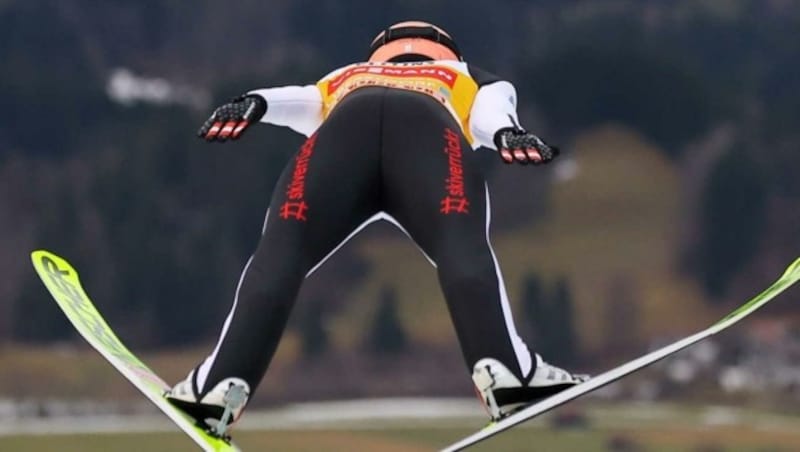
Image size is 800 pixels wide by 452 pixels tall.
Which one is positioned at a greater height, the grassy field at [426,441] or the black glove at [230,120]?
the grassy field at [426,441]

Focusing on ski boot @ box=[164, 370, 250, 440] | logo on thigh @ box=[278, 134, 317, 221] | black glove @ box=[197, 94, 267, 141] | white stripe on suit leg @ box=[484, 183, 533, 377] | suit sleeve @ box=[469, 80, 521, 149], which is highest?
suit sleeve @ box=[469, 80, 521, 149]

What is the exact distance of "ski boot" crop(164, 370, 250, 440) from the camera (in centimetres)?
757

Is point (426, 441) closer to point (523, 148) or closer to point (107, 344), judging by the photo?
point (107, 344)

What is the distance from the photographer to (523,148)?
7.53 meters

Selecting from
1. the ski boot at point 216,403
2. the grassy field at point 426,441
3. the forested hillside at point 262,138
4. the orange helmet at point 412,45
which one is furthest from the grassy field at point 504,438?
the ski boot at point 216,403

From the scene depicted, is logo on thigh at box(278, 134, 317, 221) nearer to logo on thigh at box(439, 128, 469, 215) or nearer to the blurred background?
logo on thigh at box(439, 128, 469, 215)

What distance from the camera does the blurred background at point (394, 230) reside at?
2994 cm

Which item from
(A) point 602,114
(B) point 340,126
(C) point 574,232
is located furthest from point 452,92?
(A) point 602,114

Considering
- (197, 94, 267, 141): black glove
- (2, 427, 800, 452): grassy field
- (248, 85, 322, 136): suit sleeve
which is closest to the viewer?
(197, 94, 267, 141): black glove

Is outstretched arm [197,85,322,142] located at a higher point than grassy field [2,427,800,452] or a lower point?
lower

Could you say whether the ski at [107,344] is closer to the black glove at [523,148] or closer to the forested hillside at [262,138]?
the black glove at [523,148]

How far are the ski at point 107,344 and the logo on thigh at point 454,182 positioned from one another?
1.13 metres

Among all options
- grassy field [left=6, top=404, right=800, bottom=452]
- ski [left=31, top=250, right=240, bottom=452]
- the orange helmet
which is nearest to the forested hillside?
grassy field [left=6, top=404, right=800, bottom=452]

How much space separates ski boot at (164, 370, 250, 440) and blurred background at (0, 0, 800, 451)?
17.0m
